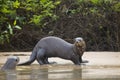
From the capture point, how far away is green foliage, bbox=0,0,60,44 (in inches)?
444

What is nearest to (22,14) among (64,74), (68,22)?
(68,22)

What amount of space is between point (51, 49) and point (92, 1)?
433 centimetres

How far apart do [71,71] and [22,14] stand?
5592 millimetres

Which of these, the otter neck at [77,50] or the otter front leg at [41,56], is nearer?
the otter neck at [77,50]

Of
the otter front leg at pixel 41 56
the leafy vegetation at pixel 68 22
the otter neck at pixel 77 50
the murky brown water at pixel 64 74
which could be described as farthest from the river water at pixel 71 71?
the leafy vegetation at pixel 68 22

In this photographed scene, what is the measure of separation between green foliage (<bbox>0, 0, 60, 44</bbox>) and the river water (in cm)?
285

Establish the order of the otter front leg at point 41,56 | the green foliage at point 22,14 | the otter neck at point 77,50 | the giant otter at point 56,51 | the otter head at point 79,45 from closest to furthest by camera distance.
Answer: the otter head at point 79,45 → the otter neck at point 77,50 → the giant otter at point 56,51 → the otter front leg at point 41,56 → the green foliage at point 22,14

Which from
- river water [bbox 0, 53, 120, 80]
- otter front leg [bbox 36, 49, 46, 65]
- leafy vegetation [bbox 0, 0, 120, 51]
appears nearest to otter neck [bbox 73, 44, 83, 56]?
river water [bbox 0, 53, 120, 80]

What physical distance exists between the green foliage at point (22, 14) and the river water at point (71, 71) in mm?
2849

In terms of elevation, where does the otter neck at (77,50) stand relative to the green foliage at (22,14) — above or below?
above

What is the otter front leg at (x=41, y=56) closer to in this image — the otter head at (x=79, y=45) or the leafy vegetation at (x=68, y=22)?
the otter head at (x=79, y=45)

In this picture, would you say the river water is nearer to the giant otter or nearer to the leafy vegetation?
the giant otter

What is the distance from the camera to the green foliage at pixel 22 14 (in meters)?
11.3

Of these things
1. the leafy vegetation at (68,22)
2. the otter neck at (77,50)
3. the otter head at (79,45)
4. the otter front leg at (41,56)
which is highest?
the otter head at (79,45)
